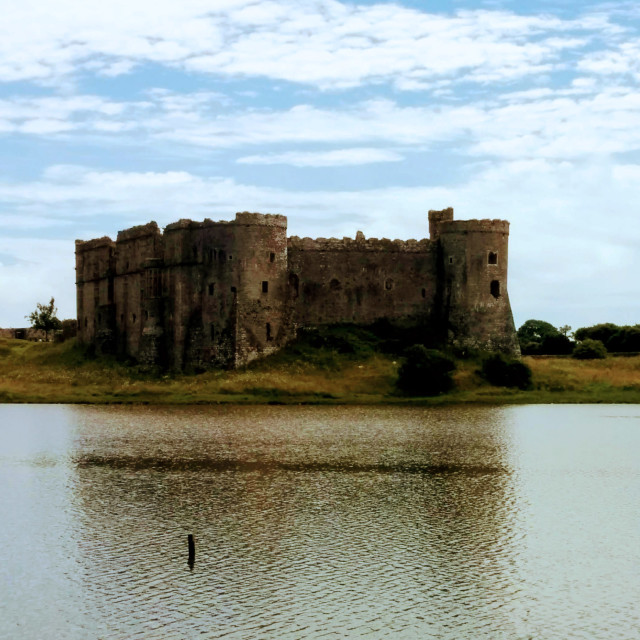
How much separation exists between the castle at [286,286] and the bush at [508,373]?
4911 millimetres

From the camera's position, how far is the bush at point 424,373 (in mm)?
52719

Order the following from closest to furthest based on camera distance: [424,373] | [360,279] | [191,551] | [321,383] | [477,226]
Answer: [191,551], [424,373], [321,383], [477,226], [360,279]

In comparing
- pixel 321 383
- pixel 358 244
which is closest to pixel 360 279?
pixel 358 244

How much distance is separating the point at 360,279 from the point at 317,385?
10028 millimetres

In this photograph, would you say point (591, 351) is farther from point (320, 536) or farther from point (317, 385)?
point (320, 536)

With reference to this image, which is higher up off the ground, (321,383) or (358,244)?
(358,244)

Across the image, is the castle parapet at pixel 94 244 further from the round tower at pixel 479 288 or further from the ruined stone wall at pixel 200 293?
the round tower at pixel 479 288

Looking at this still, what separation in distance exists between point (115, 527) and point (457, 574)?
7167 mm

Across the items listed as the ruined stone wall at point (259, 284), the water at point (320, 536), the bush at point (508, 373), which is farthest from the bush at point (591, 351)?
the water at point (320, 536)

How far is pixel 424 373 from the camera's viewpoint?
52.7m

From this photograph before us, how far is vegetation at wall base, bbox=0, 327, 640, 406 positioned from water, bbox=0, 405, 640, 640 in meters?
14.3

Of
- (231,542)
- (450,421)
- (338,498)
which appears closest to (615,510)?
(338,498)

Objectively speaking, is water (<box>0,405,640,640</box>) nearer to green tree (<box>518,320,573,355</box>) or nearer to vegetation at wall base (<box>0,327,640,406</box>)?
vegetation at wall base (<box>0,327,640,406</box>)

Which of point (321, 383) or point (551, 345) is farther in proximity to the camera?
point (551, 345)
